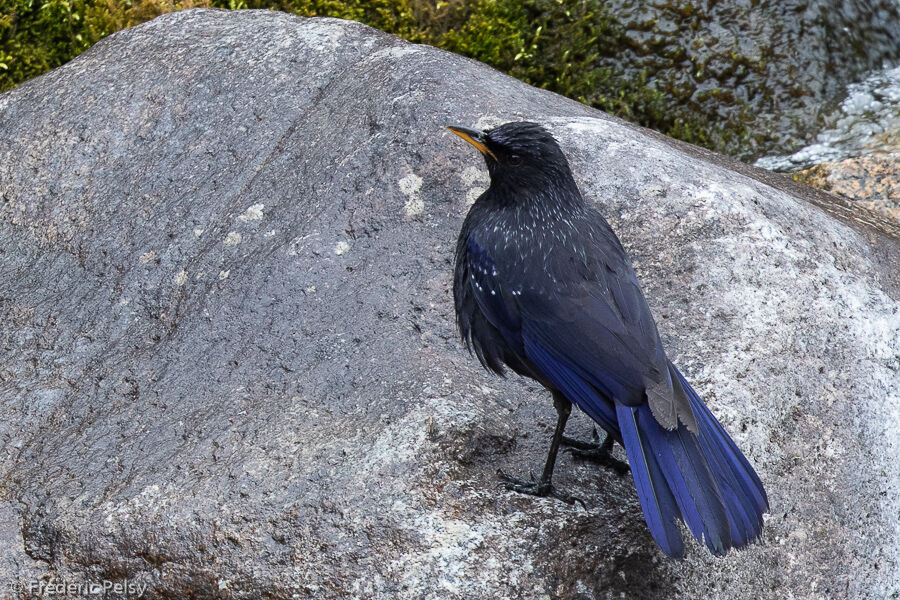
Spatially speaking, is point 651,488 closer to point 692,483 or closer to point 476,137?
point 692,483

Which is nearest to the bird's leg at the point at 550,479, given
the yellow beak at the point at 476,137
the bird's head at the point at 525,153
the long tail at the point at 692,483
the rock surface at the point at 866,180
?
the long tail at the point at 692,483

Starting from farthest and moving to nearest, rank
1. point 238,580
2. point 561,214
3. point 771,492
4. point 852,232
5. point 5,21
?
point 5,21
point 852,232
point 561,214
point 771,492
point 238,580

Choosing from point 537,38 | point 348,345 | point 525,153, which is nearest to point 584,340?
point 525,153

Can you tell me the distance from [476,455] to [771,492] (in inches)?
45.7

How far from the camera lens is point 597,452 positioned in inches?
151

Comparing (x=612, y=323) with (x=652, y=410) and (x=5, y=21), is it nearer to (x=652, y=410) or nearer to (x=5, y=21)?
(x=652, y=410)

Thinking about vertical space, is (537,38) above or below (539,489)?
below

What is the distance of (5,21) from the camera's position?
7.11m

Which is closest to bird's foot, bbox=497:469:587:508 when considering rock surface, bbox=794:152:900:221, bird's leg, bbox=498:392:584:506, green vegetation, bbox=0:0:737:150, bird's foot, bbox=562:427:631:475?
bird's leg, bbox=498:392:584:506

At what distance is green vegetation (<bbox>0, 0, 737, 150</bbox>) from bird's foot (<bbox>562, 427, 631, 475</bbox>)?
4455 millimetres

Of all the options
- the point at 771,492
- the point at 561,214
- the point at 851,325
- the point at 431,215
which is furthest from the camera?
the point at 431,215

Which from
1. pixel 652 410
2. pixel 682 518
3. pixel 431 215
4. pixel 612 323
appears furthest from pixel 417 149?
pixel 682 518

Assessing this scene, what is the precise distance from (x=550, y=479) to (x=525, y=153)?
137 cm

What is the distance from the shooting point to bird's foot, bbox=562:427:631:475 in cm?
379
